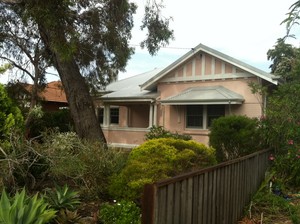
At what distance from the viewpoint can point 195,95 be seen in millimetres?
16078

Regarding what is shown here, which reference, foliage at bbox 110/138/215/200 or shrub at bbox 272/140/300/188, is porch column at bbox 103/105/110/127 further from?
foliage at bbox 110/138/215/200

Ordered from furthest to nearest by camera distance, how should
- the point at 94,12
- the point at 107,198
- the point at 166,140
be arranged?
1. the point at 94,12
2. the point at 166,140
3. the point at 107,198

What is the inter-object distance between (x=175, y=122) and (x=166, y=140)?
11.1 meters

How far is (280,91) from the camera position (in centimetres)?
966

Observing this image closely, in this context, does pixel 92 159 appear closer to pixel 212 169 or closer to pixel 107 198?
pixel 107 198

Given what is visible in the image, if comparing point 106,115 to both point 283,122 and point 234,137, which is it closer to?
point 234,137

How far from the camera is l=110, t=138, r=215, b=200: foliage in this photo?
18.1ft

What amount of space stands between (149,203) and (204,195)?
4.43ft

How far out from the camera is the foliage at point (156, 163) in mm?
5521

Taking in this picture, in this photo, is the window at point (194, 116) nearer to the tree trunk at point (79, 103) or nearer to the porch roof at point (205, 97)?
the porch roof at point (205, 97)

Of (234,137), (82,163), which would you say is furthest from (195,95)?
(82,163)

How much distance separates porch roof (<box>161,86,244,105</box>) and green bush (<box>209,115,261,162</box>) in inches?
198

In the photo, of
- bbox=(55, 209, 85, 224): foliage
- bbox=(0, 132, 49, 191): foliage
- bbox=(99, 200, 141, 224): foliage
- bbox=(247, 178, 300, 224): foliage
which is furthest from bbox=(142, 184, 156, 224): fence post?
bbox=(247, 178, 300, 224): foliage

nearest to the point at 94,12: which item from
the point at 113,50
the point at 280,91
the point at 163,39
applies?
the point at 113,50
